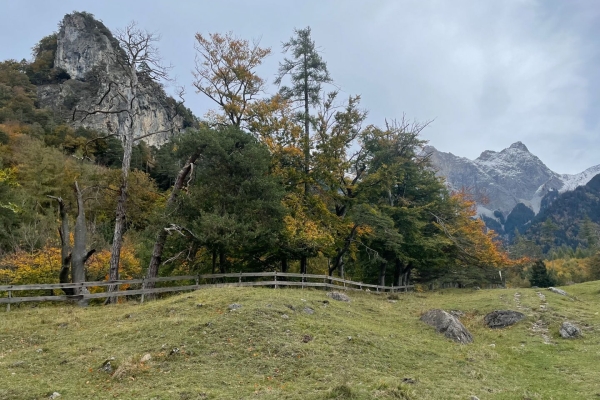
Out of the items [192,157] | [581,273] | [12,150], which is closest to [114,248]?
[192,157]

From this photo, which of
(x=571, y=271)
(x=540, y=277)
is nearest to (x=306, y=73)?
(x=540, y=277)

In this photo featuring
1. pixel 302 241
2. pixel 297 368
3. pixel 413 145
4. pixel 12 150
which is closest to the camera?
pixel 297 368

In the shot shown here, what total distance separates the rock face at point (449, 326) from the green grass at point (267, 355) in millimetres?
452

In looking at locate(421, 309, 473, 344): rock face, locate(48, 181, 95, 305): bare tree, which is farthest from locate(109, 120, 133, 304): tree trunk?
locate(421, 309, 473, 344): rock face

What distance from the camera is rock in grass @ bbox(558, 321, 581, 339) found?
14.6 meters

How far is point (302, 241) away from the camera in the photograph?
23.1 metres

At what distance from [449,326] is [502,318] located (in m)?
4.03

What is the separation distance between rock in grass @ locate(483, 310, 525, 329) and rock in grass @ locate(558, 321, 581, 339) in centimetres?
194

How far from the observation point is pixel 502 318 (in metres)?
17.1

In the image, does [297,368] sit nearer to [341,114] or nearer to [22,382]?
[22,382]

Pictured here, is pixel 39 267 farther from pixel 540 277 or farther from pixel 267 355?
pixel 540 277

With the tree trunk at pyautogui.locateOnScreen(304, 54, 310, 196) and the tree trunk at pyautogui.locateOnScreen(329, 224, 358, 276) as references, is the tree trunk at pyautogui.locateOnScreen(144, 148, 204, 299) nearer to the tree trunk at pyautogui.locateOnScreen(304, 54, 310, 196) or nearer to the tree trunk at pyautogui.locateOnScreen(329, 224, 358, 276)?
the tree trunk at pyautogui.locateOnScreen(304, 54, 310, 196)

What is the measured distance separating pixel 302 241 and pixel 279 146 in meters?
6.62

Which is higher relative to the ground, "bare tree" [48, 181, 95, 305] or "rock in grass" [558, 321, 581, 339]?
"bare tree" [48, 181, 95, 305]
